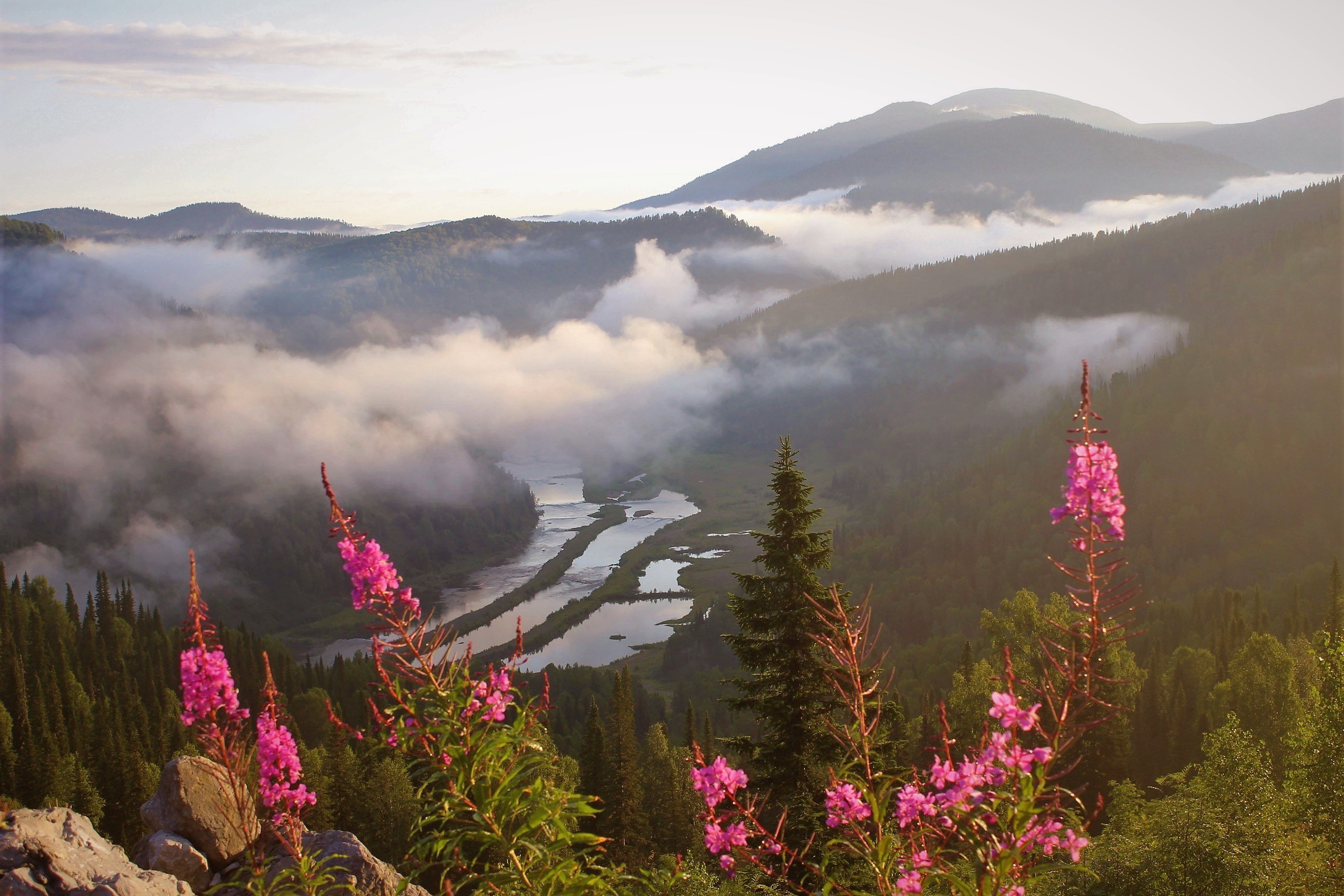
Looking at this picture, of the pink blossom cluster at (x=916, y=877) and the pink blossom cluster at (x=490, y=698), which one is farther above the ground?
the pink blossom cluster at (x=490, y=698)

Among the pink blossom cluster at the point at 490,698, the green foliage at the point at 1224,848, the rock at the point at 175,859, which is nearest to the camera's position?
the pink blossom cluster at the point at 490,698

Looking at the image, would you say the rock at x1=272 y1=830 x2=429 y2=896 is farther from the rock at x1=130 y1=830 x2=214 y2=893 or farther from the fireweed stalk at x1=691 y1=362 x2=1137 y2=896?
the fireweed stalk at x1=691 y1=362 x2=1137 y2=896

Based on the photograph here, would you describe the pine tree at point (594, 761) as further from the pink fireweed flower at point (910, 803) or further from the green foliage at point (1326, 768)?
the pink fireweed flower at point (910, 803)

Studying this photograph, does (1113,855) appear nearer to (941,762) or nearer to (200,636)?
(941,762)

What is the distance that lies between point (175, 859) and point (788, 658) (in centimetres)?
1865

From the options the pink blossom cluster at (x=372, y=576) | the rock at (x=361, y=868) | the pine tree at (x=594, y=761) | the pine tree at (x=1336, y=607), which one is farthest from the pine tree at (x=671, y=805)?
the pine tree at (x=1336, y=607)

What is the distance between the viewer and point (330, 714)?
36.4ft

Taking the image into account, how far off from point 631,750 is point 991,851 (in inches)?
2114

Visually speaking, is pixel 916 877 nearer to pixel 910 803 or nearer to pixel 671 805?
pixel 910 803

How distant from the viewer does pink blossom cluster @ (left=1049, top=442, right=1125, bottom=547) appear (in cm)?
783

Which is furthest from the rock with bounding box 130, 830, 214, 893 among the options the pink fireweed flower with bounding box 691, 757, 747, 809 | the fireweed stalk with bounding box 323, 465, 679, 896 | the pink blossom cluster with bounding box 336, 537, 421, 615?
the pink blossom cluster with bounding box 336, 537, 421, 615

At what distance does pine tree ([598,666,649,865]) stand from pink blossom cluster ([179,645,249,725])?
45.5 meters

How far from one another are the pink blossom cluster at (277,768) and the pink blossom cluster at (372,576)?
459 centimetres

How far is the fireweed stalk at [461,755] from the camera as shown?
29.7 ft
